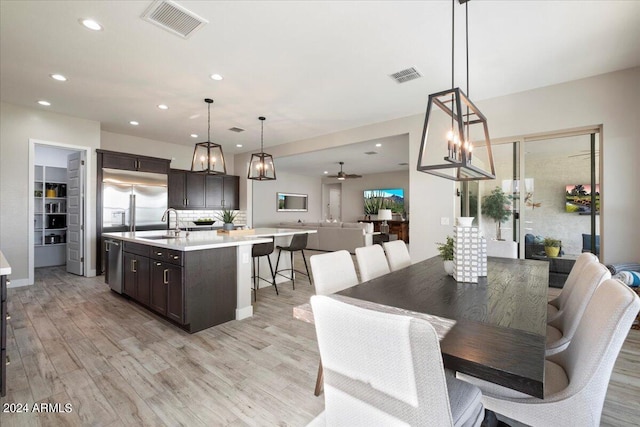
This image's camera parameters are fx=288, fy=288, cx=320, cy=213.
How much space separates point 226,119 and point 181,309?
339cm

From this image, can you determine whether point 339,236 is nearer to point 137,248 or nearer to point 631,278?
point 137,248

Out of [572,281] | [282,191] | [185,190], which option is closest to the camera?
[572,281]

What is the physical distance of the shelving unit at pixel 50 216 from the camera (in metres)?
5.90

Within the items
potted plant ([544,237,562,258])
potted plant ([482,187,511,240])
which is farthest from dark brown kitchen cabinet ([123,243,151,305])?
potted plant ([544,237,562,258])

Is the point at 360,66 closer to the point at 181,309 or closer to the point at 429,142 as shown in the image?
the point at 429,142

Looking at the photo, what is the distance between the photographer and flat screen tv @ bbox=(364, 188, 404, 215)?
35.7ft

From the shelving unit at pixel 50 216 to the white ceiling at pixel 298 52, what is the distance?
6.95 ft

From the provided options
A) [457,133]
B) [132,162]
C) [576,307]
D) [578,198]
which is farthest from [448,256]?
[132,162]

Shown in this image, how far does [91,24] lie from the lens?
2.51m

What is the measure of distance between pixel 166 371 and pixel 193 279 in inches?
33.7

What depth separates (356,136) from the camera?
18.0 feet

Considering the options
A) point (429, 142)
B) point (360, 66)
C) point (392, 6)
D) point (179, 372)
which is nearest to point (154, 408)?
point (179, 372)

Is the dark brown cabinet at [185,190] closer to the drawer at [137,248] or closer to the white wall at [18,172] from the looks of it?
the white wall at [18,172]

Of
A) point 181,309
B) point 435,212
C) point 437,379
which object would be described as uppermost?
point 435,212
